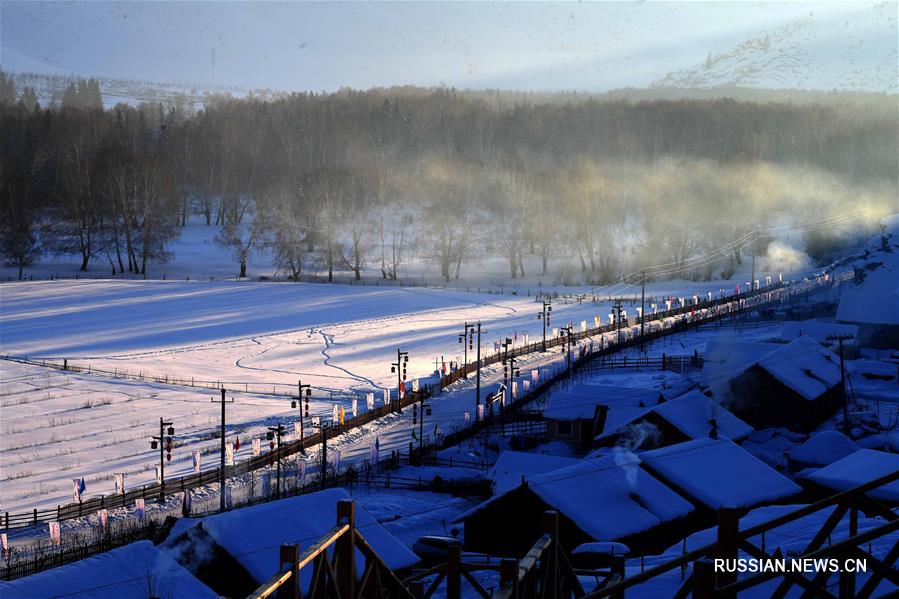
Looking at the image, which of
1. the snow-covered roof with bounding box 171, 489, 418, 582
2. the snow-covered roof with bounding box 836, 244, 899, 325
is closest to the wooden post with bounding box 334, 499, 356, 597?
the snow-covered roof with bounding box 171, 489, 418, 582

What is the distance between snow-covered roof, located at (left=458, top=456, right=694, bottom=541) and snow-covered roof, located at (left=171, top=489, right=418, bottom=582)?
2.75 m

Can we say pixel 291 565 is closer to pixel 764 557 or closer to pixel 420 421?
pixel 764 557

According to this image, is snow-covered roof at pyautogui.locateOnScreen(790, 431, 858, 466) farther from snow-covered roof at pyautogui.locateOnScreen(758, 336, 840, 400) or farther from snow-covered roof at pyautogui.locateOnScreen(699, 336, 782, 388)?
snow-covered roof at pyautogui.locateOnScreen(699, 336, 782, 388)

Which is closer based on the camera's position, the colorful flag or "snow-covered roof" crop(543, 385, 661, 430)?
the colorful flag

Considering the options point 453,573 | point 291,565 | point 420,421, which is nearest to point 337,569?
point 453,573

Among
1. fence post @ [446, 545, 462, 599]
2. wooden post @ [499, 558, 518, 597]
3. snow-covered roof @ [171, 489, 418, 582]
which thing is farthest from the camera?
snow-covered roof @ [171, 489, 418, 582]

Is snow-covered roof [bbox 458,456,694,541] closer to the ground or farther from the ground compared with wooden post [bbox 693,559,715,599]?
closer to the ground

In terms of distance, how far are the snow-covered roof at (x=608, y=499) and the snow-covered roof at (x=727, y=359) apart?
11401mm

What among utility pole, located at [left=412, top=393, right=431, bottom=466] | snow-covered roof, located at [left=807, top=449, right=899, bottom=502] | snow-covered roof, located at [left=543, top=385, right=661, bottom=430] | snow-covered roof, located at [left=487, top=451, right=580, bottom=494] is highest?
snow-covered roof, located at [left=807, top=449, right=899, bottom=502]

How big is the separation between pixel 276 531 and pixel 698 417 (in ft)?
43.2

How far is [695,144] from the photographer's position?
3442 inches

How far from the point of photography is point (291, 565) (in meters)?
6.92

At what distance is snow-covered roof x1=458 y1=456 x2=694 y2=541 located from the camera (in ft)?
54.4

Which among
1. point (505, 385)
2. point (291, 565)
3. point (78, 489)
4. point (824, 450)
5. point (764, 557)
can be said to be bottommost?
point (78, 489)
